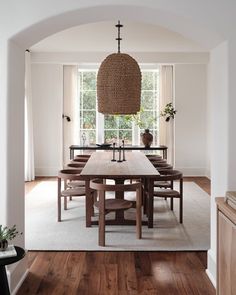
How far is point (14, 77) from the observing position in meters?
3.14

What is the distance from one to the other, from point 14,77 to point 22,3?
539 mm

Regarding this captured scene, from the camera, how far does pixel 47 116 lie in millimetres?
9422

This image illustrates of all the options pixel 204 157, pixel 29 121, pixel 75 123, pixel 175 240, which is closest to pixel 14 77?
pixel 175 240

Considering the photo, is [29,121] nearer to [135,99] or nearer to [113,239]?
[135,99]

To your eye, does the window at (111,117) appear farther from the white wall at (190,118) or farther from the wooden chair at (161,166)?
the wooden chair at (161,166)

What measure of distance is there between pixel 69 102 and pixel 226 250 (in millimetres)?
7544

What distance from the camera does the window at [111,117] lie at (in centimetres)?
957

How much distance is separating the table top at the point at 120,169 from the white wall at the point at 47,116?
10.6ft

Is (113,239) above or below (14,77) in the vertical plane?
below

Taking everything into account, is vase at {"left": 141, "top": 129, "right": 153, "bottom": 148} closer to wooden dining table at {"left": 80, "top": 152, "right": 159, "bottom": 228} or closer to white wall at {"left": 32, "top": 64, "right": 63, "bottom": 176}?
white wall at {"left": 32, "top": 64, "right": 63, "bottom": 176}

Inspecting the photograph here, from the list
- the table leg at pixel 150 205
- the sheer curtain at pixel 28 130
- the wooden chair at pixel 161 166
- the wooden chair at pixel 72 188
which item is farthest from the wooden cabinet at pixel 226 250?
the sheer curtain at pixel 28 130

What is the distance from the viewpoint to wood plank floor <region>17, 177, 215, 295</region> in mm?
3211

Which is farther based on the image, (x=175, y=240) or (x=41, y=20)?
(x=175, y=240)

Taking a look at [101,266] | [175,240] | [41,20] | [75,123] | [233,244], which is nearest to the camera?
[233,244]
